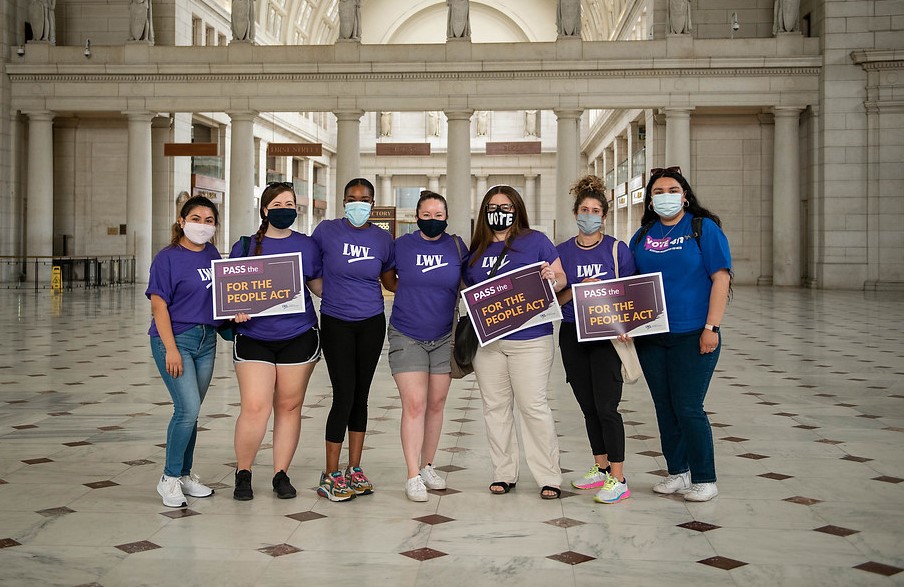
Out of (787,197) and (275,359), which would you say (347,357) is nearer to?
(275,359)

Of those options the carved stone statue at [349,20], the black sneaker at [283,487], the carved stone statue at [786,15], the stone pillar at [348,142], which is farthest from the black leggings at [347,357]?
the carved stone statue at [786,15]

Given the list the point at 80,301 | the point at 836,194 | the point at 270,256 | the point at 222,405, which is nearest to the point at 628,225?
the point at 836,194

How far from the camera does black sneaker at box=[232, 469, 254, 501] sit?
6578 millimetres

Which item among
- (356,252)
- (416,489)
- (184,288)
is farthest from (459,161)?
(416,489)

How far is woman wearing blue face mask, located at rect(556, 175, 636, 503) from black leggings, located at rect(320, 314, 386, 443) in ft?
4.26

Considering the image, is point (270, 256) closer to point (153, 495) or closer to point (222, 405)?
point (153, 495)

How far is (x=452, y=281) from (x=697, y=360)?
170cm

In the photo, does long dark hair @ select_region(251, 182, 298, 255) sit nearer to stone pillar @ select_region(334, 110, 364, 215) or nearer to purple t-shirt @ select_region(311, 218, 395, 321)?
purple t-shirt @ select_region(311, 218, 395, 321)

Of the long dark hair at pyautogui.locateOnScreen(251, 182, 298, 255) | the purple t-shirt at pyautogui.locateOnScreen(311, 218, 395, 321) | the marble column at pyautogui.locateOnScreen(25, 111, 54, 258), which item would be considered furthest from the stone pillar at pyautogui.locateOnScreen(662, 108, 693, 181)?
the long dark hair at pyautogui.locateOnScreen(251, 182, 298, 255)

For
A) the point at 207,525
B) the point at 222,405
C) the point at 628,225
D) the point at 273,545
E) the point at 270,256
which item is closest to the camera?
the point at 273,545

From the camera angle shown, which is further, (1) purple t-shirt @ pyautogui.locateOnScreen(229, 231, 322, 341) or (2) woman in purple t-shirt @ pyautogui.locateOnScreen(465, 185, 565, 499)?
(2) woman in purple t-shirt @ pyautogui.locateOnScreen(465, 185, 565, 499)

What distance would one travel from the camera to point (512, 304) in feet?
21.7

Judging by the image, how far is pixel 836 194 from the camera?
34656 millimetres

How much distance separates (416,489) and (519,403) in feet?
2.98
